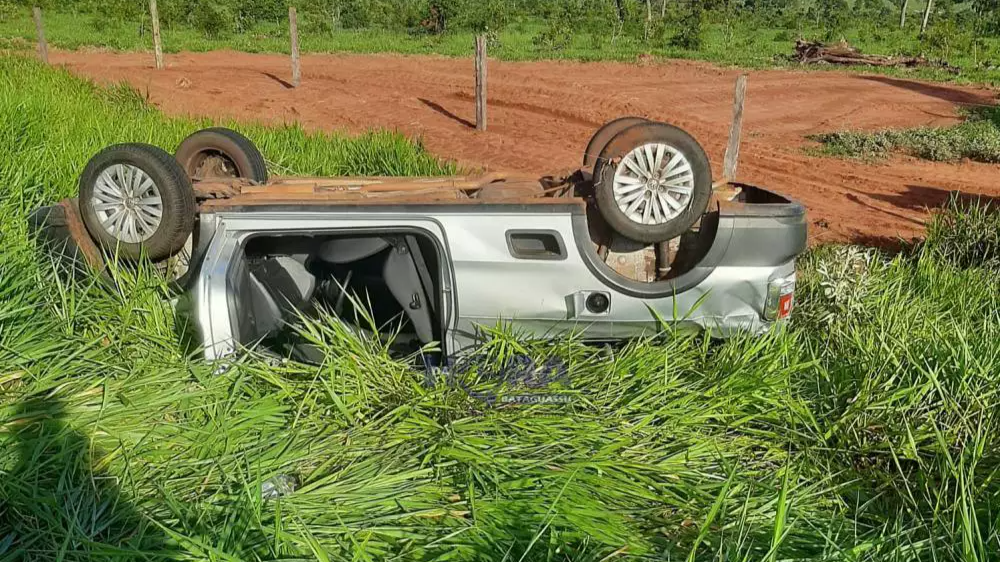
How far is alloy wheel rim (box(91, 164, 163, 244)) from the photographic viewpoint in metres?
3.72

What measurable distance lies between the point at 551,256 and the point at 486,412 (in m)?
0.77

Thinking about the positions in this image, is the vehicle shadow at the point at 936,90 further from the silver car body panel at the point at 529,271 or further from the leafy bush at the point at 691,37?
the silver car body panel at the point at 529,271

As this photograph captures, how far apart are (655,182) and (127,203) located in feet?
8.38

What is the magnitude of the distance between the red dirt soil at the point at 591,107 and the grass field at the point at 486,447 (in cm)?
563

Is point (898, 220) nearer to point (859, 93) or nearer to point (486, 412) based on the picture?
point (486, 412)

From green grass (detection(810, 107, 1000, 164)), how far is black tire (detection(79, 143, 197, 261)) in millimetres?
11888

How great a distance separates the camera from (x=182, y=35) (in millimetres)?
29703

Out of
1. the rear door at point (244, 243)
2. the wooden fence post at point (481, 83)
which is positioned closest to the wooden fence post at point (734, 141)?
the wooden fence post at point (481, 83)

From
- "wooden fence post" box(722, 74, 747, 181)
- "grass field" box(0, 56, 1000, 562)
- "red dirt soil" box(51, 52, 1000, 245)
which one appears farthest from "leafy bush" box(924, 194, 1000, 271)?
"wooden fence post" box(722, 74, 747, 181)

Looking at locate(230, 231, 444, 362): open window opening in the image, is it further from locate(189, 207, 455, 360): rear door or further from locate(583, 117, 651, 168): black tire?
locate(583, 117, 651, 168): black tire

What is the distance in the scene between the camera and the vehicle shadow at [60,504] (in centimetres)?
234

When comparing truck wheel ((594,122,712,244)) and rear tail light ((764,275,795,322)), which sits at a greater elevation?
truck wheel ((594,122,712,244))

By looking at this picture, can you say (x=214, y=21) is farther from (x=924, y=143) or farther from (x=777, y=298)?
(x=777, y=298)

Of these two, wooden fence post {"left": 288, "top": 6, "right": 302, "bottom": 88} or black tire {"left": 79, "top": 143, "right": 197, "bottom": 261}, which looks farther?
wooden fence post {"left": 288, "top": 6, "right": 302, "bottom": 88}
